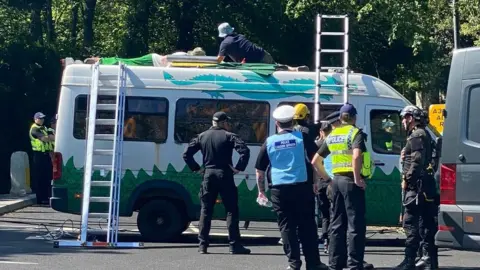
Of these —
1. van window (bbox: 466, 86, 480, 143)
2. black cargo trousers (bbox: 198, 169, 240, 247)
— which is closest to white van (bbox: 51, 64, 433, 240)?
black cargo trousers (bbox: 198, 169, 240, 247)

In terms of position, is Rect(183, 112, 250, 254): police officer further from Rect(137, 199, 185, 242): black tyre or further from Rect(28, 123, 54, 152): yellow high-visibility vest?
Rect(28, 123, 54, 152): yellow high-visibility vest

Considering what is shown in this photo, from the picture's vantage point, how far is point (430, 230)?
1132cm

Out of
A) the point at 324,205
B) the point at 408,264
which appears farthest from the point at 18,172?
the point at 408,264

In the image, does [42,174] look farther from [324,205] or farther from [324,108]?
[324,205]

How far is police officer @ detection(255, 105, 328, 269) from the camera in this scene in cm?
1052

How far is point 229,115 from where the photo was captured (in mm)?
14148

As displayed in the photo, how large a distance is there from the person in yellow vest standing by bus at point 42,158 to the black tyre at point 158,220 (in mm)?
6162

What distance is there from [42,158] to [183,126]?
6701 millimetres

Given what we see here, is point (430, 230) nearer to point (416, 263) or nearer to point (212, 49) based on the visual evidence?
point (416, 263)

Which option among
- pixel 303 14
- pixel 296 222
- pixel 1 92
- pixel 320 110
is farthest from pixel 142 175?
pixel 303 14

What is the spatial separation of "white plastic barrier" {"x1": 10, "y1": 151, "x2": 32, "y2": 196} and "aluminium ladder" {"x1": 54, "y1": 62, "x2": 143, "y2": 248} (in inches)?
279

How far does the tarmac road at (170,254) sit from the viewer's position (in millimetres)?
11523

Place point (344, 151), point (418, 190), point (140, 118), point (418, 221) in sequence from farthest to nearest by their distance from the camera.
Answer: point (140, 118)
point (418, 221)
point (418, 190)
point (344, 151)

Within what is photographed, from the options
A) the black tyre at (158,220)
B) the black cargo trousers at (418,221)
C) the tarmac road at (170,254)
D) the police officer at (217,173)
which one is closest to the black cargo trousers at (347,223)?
the black cargo trousers at (418,221)
